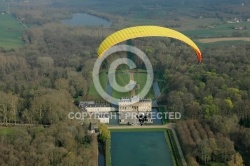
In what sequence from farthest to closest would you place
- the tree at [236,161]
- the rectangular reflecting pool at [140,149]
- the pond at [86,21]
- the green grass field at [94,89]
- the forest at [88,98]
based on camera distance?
the pond at [86,21] < the green grass field at [94,89] < the rectangular reflecting pool at [140,149] < the forest at [88,98] < the tree at [236,161]

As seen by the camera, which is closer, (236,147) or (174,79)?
(236,147)

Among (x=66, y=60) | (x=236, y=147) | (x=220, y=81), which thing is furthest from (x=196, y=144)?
(x=66, y=60)

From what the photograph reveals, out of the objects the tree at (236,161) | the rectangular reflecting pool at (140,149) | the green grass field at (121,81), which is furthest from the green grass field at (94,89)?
the tree at (236,161)

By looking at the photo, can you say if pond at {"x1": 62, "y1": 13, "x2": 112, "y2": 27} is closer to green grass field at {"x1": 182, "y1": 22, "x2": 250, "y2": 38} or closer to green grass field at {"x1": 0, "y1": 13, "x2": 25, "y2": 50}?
green grass field at {"x1": 0, "y1": 13, "x2": 25, "y2": 50}

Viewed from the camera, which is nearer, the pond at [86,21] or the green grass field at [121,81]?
the green grass field at [121,81]

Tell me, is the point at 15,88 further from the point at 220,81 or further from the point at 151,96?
the point at 220,81

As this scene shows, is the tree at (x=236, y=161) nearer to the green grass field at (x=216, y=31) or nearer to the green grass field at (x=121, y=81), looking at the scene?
the green grass field at (x=121, y=81)

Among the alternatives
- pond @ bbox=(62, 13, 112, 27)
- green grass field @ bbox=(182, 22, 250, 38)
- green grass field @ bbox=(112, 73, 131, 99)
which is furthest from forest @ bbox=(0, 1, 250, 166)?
pond @ bbox=(62, 13, 112, 27)
